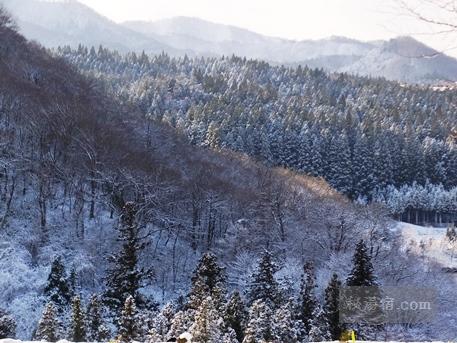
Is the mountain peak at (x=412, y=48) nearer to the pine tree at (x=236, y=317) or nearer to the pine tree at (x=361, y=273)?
the pine tree at (x=236, y=317)

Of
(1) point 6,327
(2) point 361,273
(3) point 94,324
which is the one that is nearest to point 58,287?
(3) point 94,324

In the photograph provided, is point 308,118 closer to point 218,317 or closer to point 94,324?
point 94,324

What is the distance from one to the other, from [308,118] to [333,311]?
7958 centimetres

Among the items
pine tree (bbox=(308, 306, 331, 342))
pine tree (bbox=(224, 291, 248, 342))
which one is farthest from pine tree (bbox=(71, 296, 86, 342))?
pine tree (bbox=(308, 306, 331, 342))

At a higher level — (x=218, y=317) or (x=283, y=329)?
(x=218, y=317)

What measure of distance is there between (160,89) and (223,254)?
7593 centimetres

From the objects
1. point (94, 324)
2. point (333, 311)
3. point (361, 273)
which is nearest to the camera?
point (94, 324)

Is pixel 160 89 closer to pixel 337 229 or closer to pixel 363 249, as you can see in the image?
pixel 337 229

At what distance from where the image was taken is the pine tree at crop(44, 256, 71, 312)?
25.5 meters

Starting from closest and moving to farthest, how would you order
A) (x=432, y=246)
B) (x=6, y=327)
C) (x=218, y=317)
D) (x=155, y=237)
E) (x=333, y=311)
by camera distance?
(x=218, y=317)
(x=6, y=327)
(x=333, y=311)
(x=155, y=237)
(x=432, y=246)

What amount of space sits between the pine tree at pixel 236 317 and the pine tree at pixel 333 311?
4.64m

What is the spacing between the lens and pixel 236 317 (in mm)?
21016

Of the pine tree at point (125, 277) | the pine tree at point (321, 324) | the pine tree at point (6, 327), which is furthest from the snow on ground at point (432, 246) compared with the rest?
the pine tree at point (6, 327)

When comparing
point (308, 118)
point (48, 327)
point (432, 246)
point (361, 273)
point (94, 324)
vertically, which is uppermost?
point (308, 118)
